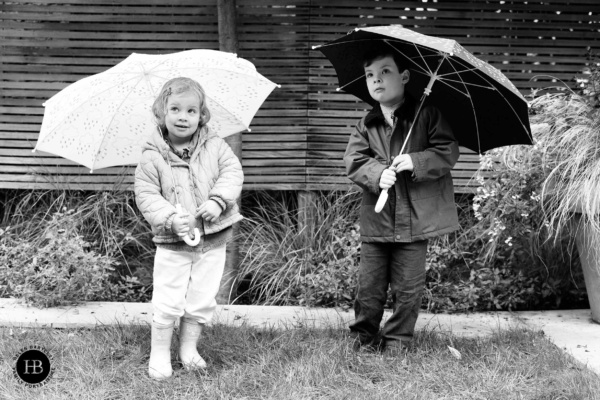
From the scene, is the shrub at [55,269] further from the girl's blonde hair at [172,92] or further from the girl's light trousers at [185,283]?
the girl's blonde hair at [172,92]

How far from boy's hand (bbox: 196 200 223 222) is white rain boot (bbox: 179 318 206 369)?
60 cm

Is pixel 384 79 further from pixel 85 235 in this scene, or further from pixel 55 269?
pixel 85 235

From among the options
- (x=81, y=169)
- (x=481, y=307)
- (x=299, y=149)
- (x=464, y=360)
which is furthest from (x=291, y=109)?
(x=464, y=360)

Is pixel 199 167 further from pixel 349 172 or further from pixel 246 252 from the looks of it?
pixel 246 252

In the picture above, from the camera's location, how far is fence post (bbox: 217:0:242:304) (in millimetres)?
5199

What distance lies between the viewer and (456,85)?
12.7 ft

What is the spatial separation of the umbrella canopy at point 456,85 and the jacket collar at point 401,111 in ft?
0.30

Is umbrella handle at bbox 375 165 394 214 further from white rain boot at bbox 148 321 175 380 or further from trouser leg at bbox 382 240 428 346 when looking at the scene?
white rain boot at bbox 148 321 175 380

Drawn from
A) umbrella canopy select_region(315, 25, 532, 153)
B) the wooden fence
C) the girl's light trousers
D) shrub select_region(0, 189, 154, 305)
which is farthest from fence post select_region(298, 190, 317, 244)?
the girl's light trousers

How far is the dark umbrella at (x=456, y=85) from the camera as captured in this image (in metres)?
3.63

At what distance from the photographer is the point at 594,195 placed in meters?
4.32

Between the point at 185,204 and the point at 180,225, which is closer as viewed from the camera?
the point at 180,225

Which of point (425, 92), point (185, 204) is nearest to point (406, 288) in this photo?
point (425, 92)

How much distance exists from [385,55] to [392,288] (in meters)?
1.30
